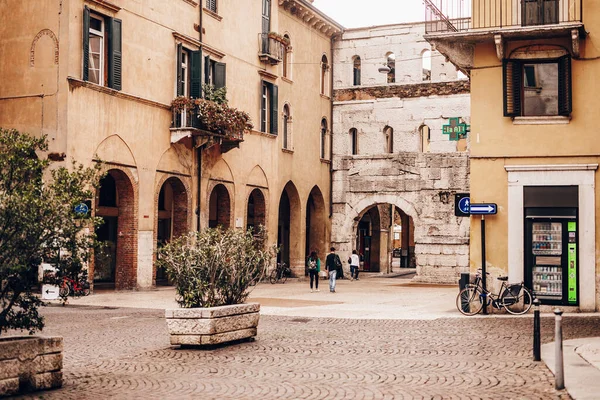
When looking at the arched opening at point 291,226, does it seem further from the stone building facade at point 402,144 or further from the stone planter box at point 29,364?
the stone planter box at point 29,364

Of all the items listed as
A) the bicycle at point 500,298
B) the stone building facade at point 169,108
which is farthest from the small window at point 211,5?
the bicycle at point 500,298

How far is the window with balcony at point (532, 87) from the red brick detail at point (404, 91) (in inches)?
769

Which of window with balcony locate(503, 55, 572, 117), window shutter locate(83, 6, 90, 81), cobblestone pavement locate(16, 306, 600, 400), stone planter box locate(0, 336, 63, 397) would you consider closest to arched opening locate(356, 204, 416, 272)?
window shutter locate(83, 6, 90, 81)

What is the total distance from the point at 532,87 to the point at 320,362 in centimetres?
1061

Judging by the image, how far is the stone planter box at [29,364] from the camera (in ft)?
29.6

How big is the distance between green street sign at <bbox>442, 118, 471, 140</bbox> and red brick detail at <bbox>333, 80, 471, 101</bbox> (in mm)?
1574

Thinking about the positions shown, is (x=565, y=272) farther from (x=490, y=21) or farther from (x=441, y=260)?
(x=441, y=260)

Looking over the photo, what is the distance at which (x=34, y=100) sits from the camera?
2444 cm

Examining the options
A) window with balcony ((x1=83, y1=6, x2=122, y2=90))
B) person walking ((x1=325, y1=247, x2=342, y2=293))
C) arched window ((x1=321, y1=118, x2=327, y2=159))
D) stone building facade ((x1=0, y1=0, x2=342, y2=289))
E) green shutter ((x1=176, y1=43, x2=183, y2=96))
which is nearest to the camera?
stone building facade ((x1=0, y1=0, x2=342, y2=289))

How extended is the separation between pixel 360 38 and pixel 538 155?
24.1 metres

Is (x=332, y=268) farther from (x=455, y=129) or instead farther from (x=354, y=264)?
(x=455, y=129)

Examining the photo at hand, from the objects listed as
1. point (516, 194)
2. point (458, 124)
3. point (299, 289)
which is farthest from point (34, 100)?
point (458, 124)

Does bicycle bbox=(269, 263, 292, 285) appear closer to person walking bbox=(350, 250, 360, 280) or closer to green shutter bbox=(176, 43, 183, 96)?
person walking bbox=(350, 250, 360, 280)

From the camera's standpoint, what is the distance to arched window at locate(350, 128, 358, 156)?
42.2 metres
